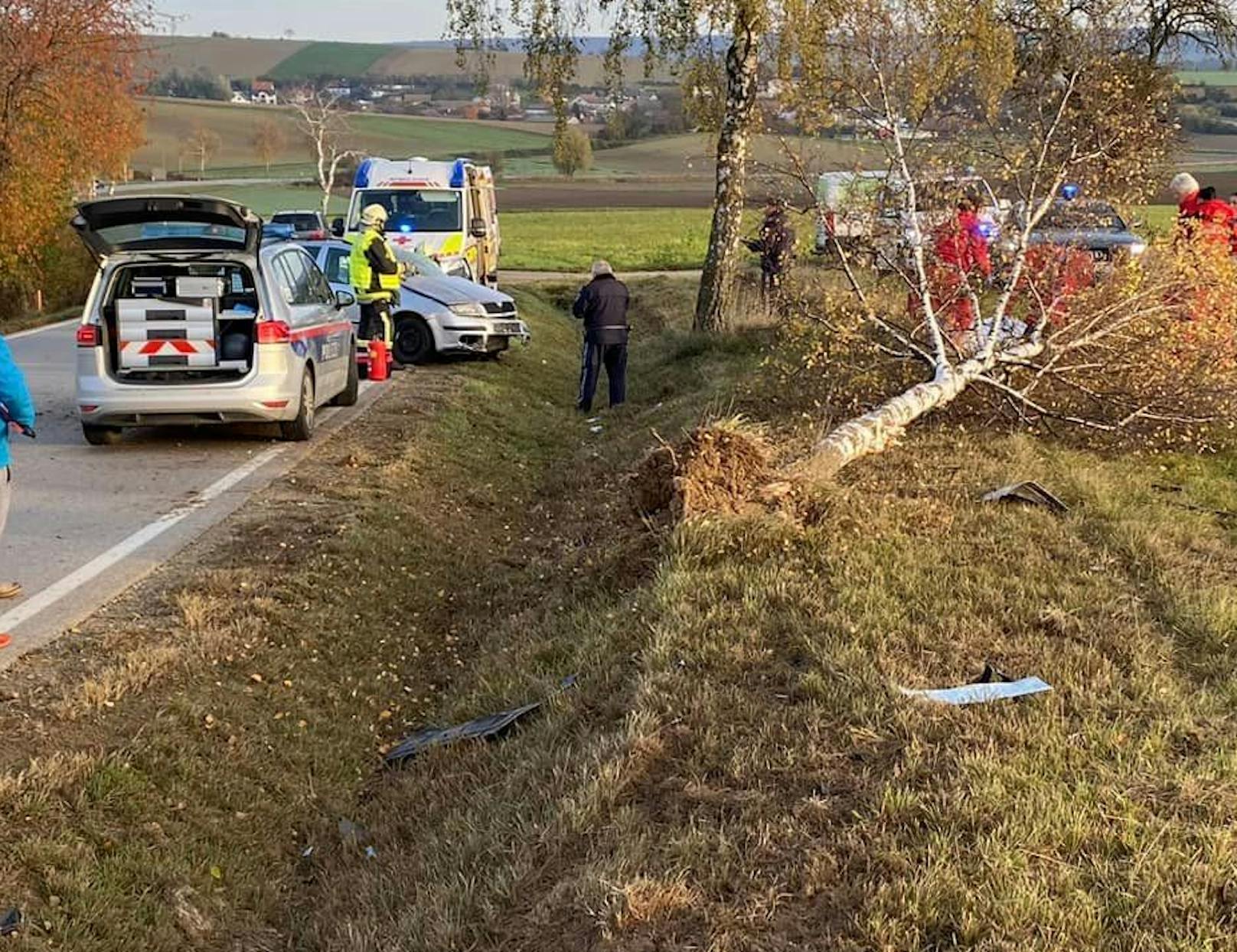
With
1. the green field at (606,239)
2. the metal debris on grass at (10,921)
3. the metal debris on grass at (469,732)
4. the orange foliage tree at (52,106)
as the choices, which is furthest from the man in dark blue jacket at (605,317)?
the green field at (606,239)

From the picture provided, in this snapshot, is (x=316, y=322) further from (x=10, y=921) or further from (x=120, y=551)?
(x=10, y=921)

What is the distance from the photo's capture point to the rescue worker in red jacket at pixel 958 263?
10531 mm

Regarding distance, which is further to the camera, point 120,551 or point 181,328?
point 181,328

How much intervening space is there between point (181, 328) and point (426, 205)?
1246 centimetres

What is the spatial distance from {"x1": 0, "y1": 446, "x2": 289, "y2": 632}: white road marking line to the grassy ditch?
398 mm

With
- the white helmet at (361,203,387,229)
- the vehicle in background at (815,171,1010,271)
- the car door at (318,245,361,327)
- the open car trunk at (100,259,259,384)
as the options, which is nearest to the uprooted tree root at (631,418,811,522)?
the vehicle in background at (815,171,1010,271)

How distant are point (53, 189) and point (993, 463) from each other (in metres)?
26.3

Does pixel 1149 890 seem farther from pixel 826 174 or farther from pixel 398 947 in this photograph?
pixel 826 174

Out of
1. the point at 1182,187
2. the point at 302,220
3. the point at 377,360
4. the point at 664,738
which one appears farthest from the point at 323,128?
the point at 664,738

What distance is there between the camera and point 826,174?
1159 cm

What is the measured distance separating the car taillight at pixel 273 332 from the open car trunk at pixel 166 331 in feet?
0.25

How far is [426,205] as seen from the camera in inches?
841

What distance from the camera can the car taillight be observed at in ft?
31.2

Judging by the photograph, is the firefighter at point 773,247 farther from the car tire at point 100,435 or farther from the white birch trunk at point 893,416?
the car tire at point 100,435
